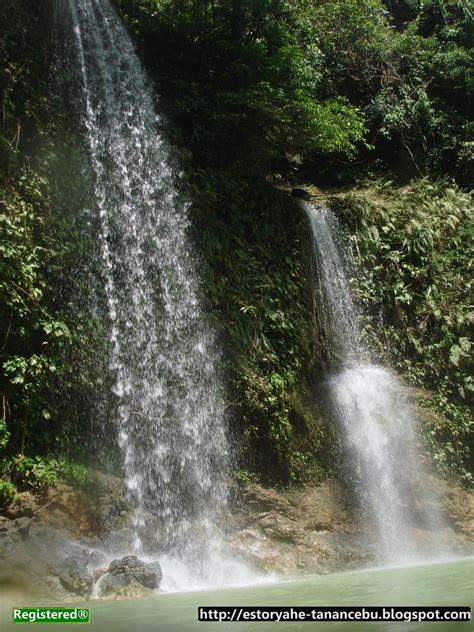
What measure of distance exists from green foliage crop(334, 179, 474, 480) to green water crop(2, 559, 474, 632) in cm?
450

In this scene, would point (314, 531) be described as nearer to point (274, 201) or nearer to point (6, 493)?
point (6, 493)

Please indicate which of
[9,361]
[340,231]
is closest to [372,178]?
[340,231]

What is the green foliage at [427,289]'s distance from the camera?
10.4 meters

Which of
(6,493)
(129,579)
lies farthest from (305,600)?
(6,493)

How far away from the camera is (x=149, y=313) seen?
28.3 feet

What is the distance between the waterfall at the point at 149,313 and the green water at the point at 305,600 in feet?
5.39

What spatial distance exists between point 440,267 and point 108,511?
8155mm

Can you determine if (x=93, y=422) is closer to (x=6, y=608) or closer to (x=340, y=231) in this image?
(x=6, y=608)

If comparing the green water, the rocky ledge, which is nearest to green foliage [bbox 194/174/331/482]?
the rocky ledge

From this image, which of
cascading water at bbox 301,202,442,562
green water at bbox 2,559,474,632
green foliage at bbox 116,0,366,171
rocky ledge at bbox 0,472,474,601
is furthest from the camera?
green foliage at bbox 116,0,366,171

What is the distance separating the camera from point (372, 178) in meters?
14.4

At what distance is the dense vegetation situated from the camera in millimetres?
7488

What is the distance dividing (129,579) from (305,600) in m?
1.89

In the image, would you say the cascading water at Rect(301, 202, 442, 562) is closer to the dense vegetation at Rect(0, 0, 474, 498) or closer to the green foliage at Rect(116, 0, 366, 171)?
the dense vegetation at Rect(0, 0, 474, 498)
